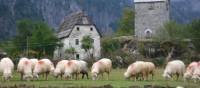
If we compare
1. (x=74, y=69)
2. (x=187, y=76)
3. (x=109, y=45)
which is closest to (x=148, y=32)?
(x=109, y=45)

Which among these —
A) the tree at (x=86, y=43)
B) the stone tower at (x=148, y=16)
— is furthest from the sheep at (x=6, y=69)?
the stone tower at (x=148, y=16)

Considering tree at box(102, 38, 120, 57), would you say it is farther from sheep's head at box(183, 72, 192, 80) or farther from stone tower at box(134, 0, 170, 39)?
sheep's head at box(183, 72, 192, 80)

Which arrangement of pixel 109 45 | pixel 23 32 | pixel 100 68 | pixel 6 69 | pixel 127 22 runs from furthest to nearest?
pixel 127 22 → pixel 23 32 → pixel 109 45 → pixel 100 68 → pixel 6 69

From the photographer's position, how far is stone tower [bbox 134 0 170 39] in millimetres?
Answer: 106250

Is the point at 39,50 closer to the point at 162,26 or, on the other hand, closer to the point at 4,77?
the point at 162,26

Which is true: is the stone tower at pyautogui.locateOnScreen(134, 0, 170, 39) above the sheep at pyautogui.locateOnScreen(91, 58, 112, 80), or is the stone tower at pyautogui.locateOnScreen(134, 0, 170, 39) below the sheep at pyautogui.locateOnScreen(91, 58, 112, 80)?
above

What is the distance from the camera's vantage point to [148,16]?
106500 mm

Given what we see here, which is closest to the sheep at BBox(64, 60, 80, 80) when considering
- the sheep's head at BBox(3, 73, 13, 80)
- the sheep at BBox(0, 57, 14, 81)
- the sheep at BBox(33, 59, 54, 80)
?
the sheep at BBox(33, 59, 54, 80)

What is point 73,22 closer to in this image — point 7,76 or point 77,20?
point 77,20

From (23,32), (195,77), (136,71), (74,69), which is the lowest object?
(195,77)

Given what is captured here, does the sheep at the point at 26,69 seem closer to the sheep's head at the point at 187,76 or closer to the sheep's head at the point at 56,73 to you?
the sheep's head at the point at 56,73

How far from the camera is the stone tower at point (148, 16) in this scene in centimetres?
10625

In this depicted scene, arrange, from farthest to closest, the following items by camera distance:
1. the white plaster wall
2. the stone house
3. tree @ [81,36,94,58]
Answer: the white plaster wall, the stone house, tree @ [81,36,94,58]

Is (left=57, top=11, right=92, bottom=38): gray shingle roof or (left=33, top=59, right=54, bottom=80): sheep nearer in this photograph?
(left=33, top=59, right=54, bottom=80): sheep
